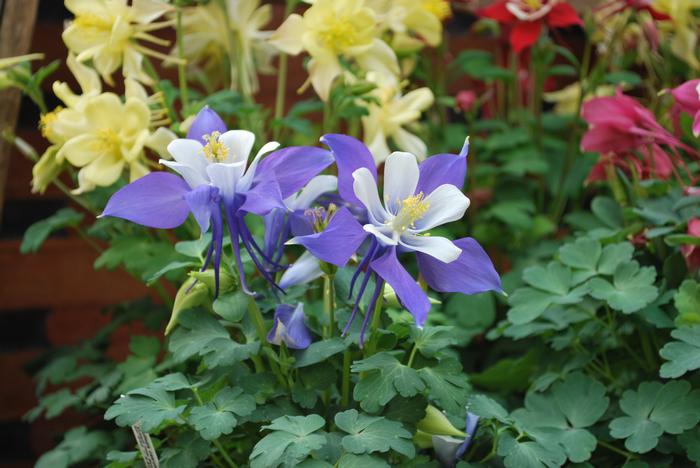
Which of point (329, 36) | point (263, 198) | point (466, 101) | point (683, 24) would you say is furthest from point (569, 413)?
point (683, 24)

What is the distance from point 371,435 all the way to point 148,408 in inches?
7.9

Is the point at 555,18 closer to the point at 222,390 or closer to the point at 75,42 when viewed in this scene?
the point at 75,42

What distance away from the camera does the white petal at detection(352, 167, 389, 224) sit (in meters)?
0.75

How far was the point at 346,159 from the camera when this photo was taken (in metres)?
0.78

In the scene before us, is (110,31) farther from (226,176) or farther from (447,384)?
(447,384)

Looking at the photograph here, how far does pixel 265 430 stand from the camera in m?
0.84

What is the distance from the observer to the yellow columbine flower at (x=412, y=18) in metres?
1.20

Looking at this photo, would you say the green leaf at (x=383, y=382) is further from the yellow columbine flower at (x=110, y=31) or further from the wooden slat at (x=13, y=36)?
the wooden slat at (x=13, y=36)

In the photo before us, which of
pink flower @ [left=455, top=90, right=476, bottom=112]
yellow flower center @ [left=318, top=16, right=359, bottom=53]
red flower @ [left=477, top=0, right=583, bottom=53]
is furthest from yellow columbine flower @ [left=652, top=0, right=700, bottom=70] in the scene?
yellow flower center @ [left=318, top=16, right=359, bottom=53]

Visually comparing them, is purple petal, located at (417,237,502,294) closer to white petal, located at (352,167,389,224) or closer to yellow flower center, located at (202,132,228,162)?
white petal, located at (352,167,389,224)

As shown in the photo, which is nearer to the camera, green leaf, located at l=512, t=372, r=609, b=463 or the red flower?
green leaf, located at l=512, t=372, r=609, b=463

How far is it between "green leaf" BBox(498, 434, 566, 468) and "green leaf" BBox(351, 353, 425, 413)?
0.37ft

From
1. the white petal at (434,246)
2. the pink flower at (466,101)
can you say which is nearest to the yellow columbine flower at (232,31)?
the pink flower at (466,101)

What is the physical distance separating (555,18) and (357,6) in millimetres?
419
